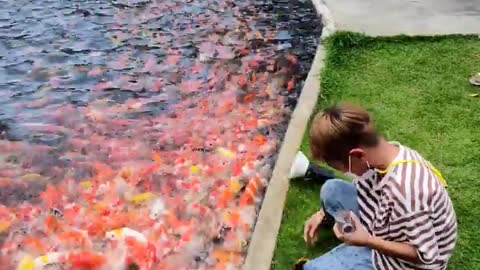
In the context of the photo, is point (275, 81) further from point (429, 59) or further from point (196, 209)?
point (196, 209)

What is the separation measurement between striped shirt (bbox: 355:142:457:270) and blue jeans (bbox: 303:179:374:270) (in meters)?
0.29

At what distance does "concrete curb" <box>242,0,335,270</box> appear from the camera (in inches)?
185

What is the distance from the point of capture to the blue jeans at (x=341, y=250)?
13.3 feet

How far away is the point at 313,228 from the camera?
462 cm

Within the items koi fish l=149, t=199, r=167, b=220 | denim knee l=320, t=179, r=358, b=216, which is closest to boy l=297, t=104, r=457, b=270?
denim knee l=320, t=179, r=358, b=216

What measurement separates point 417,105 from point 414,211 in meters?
3.04

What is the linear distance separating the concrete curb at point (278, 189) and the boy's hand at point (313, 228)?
0.81 ft

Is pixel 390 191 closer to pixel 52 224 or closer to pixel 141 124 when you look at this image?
pixel 52 224

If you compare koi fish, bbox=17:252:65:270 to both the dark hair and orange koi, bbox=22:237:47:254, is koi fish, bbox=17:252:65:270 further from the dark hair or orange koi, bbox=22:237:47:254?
the dark hair

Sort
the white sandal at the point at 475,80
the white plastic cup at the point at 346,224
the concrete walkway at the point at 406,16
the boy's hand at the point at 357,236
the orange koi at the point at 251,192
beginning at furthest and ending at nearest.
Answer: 1. the concrete walkway at the point at 406,16
2. the white sandal at the point at 475,80
3. the orange koi at the point at 251,192
4. the white plastic cup at the point at 346,224
5. the boy's hand at the point at 357,236

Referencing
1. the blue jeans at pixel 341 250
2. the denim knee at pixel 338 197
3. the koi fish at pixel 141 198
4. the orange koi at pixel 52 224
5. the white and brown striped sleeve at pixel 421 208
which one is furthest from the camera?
the koi fish at pixel 141 198

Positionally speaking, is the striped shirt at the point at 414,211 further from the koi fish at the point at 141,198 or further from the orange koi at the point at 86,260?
the koi fish at the point at 141,198

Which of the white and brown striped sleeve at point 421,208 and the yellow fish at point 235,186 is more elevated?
the white and brown striped sleeve at point 421,208

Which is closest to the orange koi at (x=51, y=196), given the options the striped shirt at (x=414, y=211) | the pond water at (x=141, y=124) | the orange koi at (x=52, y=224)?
the pond water at (x=141, y=124)
